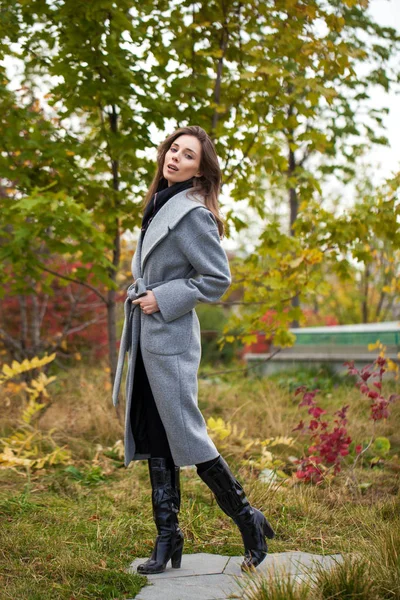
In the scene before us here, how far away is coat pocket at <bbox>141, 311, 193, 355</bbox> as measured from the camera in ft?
9.18

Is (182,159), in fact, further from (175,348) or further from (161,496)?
(161,496)

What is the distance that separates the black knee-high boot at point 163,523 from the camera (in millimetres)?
2775

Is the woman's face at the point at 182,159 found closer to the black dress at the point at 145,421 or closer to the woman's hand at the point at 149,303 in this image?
the woman's hand at the point at 149,303

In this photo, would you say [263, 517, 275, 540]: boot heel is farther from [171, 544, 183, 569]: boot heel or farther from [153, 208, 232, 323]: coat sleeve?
[153, 208, 232, 323]: coat sleeve

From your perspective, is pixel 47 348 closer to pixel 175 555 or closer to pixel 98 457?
pixel 98 457

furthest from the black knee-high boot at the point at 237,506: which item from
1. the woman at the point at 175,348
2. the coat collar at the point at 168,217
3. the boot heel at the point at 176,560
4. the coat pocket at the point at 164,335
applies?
the coat collar at the point at 168,217

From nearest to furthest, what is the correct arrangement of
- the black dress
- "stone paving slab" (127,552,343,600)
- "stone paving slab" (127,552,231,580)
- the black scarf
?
"stone paving slab" (127,552,343,600) < "stone paving slab" (127,552,231,580) < the black dress < the black scarf

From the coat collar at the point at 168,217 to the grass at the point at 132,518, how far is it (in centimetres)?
124

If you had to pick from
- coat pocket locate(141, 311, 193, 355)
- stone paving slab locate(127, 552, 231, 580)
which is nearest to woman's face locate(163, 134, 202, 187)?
coat pocket locate(141, 311, 193, 355)

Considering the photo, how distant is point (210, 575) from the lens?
2.75m

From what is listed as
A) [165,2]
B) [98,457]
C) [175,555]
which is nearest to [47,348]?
[98,457]

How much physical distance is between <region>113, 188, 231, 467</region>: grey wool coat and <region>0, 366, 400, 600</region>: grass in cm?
50

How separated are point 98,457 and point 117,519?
137 cm

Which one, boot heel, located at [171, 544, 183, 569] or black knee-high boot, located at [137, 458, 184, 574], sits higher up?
black knee-high boot, located at [137, 458, 184, 574]
